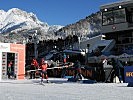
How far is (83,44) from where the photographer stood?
7588 centimetres

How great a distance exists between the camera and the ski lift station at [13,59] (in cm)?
2966

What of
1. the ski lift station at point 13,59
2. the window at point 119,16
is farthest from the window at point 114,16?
the ski lift station at point 13,59

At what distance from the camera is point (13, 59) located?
31.2 metres

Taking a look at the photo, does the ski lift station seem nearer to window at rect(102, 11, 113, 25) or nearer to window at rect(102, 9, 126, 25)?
window at rect(102, 9, 126, 25)

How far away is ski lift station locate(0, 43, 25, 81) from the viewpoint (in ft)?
97.3

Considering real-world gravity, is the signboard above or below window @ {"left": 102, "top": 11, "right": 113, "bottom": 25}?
below

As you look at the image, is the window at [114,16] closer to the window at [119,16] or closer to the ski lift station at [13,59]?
the window at [119,16]

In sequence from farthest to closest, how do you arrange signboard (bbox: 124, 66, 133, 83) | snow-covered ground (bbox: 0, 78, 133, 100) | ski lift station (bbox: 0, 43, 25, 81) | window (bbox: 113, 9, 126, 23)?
window (bbox: 113, 9, 126, 23), ski lift station (bbox: 0, 43, 25, 81), signboard (bbox: 124, 66, 133, 83), snow-covered ground (bbox: 0, 78, 133, 100)

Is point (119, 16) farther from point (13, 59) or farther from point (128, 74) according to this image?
point (128, 74)

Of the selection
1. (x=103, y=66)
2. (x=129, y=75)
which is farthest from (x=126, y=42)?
(x=129, y=75)

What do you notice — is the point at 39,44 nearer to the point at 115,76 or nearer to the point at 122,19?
the point at 122,19

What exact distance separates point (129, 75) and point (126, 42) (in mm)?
32643

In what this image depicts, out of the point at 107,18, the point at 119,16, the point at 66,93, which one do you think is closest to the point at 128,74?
the point at 66,93

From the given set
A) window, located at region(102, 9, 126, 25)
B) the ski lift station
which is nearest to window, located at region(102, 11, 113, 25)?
window, located at region(102, 9, 126, 25)
